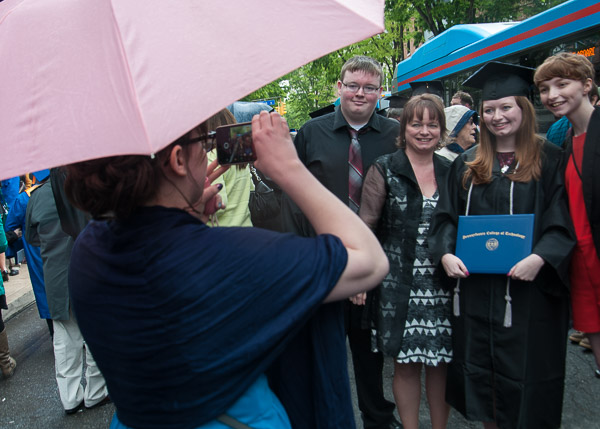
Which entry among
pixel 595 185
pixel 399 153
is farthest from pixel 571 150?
pixel 399 153

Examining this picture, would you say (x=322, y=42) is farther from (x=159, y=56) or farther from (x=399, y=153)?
(x=399, y=153)

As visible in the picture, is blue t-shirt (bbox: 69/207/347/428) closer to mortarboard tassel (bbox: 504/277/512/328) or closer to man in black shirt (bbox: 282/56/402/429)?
mortarboard tassel (bbox: 504/277/512/328)

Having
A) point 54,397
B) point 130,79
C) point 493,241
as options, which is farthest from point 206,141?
point 54,397

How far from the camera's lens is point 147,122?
0.94 m

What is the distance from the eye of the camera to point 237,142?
1228 millimetres

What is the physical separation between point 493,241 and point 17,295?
7.06 meters

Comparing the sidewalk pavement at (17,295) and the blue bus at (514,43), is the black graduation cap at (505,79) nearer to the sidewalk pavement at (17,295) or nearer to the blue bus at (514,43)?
the blue bus at (514,43)

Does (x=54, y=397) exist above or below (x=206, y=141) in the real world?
below

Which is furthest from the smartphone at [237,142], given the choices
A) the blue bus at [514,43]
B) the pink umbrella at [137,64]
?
the blue bus at [514,43]

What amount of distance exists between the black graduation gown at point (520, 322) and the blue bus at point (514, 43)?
349 centimetres

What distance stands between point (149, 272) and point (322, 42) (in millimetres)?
652

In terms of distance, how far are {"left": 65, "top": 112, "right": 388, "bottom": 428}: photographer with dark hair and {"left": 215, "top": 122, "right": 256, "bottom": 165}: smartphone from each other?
0.27ft

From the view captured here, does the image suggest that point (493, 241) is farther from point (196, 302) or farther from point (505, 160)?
point (196, 302)

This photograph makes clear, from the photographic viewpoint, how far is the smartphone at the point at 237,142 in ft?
4.00
